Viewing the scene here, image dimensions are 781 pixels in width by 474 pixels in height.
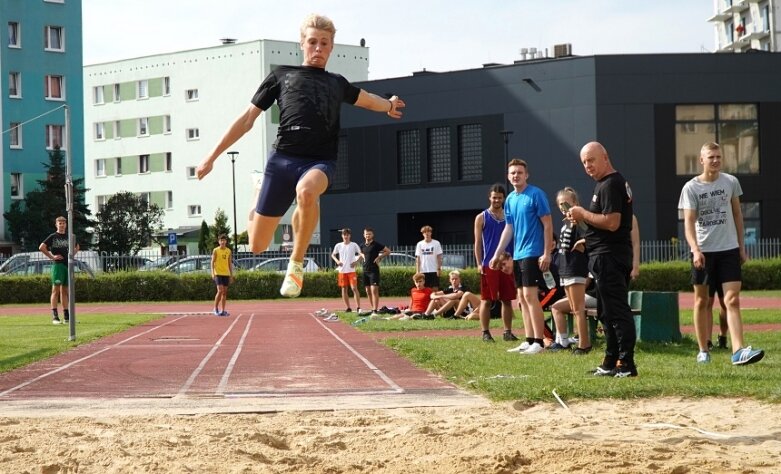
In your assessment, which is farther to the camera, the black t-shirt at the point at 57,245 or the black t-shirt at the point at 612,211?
the black t-shirt at the point at 57,245

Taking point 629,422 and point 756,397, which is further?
point 756,397

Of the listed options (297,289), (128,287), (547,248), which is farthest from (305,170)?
(128,287)

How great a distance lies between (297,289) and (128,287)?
33363 millimetres

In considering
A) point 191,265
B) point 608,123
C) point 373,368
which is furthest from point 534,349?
point 608,123

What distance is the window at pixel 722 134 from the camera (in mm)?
47312

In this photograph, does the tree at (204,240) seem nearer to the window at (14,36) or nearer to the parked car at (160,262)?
the window at (14,36)

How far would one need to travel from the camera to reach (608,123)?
46.5 m

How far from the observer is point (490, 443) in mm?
7992

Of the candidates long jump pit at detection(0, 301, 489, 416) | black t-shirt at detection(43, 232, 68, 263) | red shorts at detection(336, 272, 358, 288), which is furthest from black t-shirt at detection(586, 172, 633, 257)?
black t-shirt at detection(43, 232, 68, 263)

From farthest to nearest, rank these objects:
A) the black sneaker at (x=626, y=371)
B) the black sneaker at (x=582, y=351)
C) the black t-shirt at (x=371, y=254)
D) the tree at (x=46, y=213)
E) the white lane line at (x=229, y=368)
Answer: the tree at (x=46, y=213), the black t-shirt at (x=371, y=254), the black sneaker at (x=582, y=351), the white lane line at (x=229, y=368), the black sneaker at (x=626, y=371)

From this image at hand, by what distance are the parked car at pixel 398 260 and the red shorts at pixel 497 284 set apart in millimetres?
25098

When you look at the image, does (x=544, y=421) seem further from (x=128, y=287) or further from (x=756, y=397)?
(x=128, y=287)

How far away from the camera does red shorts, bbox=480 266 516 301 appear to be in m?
15.3

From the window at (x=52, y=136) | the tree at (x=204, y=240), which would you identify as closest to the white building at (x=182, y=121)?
the tree at (x=204, y=240)
